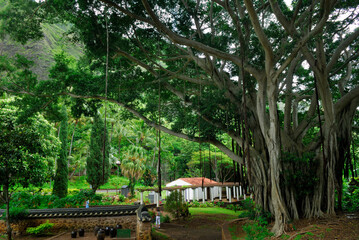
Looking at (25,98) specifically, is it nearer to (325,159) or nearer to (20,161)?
(20,161)

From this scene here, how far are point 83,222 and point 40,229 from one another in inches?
58.6

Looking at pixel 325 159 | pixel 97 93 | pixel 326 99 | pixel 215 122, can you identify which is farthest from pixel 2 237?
pixel 326 99

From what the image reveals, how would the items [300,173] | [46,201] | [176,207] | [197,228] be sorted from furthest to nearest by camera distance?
[46,201] < [176,207] < [197,228] < [300,173]

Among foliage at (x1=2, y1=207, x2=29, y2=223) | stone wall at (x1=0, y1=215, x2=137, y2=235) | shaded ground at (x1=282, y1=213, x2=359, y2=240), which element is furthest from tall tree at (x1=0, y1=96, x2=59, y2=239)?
Result: shaded ground at (x1=282, y1=213, x2=359, y2=240)

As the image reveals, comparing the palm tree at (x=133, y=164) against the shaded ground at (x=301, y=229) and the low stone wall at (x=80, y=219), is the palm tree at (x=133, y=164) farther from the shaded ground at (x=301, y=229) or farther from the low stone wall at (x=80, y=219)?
the low stone wall at (x=80, y=219)

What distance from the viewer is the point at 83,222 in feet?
34.7

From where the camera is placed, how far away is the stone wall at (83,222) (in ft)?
34.1

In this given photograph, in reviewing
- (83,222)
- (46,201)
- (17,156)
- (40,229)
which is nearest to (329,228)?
(83,222)

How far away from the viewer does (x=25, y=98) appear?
10.7 m

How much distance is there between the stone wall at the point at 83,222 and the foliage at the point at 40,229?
27 cm

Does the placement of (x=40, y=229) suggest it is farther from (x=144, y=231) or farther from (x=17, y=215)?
(x=144, y=231)

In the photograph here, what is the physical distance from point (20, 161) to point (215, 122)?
248 inches

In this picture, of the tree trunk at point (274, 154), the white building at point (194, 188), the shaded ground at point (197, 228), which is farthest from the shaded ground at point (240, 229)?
the white building at point (194, 188)

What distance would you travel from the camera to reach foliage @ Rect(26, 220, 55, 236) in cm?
988
